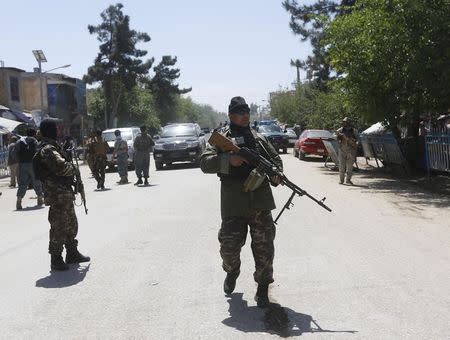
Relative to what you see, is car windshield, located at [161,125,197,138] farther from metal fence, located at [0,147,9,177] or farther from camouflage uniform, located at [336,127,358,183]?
camouflage uniform, located at [336,127,358,183]

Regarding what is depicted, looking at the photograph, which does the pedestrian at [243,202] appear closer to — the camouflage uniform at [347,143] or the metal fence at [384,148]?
the camouflage uniform at [347,143]

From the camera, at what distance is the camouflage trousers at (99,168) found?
1521 centimetres

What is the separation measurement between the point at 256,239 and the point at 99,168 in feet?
36.6

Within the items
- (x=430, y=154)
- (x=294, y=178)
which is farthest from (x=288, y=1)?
(x=430, y=154)

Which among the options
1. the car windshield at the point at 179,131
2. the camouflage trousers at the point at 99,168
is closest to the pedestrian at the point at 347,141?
the camouflage trousers at the point at 99,168

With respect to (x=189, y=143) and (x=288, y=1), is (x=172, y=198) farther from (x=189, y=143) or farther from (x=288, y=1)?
(x=288, y=1)

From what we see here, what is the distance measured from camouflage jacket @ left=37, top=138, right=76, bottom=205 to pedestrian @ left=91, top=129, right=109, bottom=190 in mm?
9103

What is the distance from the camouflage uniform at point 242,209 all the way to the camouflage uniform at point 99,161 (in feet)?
35.7

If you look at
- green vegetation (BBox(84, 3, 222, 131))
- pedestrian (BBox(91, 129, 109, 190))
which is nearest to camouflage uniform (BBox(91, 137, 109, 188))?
pedestrian (BBox(91, 129, 109, 190))

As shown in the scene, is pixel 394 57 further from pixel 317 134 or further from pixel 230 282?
pixel 317 134

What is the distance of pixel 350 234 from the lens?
780 cm

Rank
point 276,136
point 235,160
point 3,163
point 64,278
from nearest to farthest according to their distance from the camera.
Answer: point 235,160, point 64,278, point 3,163, point 276,136

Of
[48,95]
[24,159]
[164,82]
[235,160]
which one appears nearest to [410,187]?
[24,159]

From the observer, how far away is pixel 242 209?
466cm
